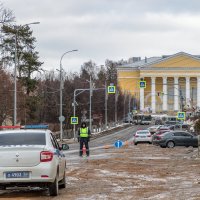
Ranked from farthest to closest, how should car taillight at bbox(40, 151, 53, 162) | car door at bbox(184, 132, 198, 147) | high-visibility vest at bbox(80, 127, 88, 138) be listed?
car door at bbox(184, 132, 198, 147) < high-visibility vest at bbox(80, 127, 88, 138) < car taillight at bbox(40, 151, 53, 162)

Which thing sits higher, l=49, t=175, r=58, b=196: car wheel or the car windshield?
the car windshield

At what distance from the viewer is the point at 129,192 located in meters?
16.9

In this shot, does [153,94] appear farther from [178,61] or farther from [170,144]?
[170,144]

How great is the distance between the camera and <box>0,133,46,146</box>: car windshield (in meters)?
16.9

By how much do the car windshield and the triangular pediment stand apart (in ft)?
486

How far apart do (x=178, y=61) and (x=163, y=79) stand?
547 cm

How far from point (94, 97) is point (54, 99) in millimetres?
18137

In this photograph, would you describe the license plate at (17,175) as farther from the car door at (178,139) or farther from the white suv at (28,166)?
the car door at (178,139)

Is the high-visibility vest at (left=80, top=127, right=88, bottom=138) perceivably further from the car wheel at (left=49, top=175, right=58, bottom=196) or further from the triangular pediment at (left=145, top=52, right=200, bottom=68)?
the triangular pediment at (left=145, top=52, right=200, bottom=68)

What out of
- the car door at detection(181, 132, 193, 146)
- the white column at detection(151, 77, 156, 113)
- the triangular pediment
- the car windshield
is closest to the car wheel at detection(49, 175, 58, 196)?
the car windshield

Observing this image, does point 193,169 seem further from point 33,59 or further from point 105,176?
point 33,59

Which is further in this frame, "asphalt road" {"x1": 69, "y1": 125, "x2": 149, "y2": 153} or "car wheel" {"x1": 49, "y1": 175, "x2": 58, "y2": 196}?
"asphalt road" {"x1": 69, "y1": 125, "x2": 149, "y2": 153}

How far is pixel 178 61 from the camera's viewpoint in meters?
166

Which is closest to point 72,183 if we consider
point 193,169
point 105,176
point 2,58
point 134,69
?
point 105,176
